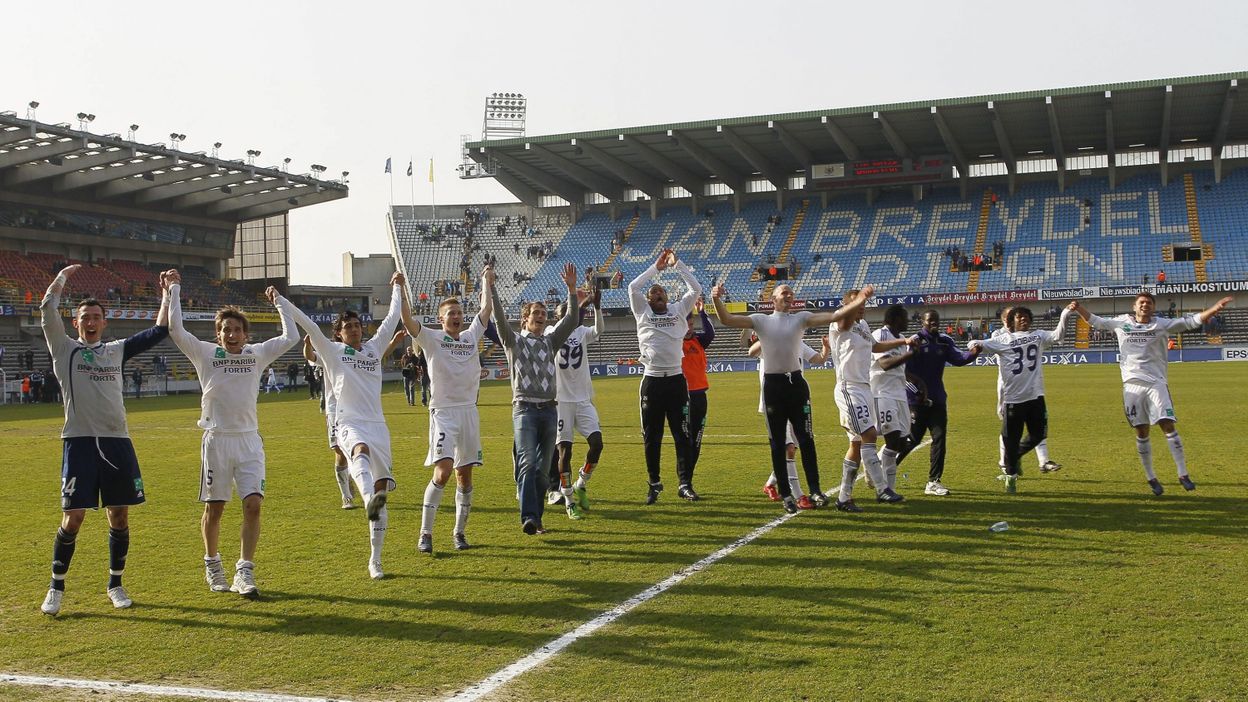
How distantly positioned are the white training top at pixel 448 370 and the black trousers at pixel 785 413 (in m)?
2.91

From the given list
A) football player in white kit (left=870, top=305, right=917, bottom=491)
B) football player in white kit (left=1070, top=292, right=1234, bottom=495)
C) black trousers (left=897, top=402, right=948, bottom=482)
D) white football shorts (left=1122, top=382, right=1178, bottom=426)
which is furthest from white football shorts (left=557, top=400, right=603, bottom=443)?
white football shorts (left=1122, top=382, right=1178, bottom=426)

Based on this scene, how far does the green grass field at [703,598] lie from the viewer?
5.50m

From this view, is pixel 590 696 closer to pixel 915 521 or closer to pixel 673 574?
pixel 673 574

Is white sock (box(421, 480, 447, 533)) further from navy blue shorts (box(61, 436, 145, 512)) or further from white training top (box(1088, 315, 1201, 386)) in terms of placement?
white training top (box(1088, 315, 1201, 386))

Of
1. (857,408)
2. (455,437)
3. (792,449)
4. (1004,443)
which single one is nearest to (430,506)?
(455,437)

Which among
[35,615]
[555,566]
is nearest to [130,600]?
[35,615]

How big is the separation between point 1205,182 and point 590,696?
61719 mm

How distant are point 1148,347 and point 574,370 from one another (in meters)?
6.16

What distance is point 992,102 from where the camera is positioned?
167 ft

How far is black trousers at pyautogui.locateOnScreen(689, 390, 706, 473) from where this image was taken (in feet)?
37.9

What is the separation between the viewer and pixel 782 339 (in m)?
10.2

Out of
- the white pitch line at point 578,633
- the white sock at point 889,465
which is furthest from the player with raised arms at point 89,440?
the white sock at point 889,465

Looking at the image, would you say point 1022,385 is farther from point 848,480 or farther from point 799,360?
point 799,360

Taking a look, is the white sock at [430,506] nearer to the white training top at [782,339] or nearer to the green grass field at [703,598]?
the green grass field at [703,598]
